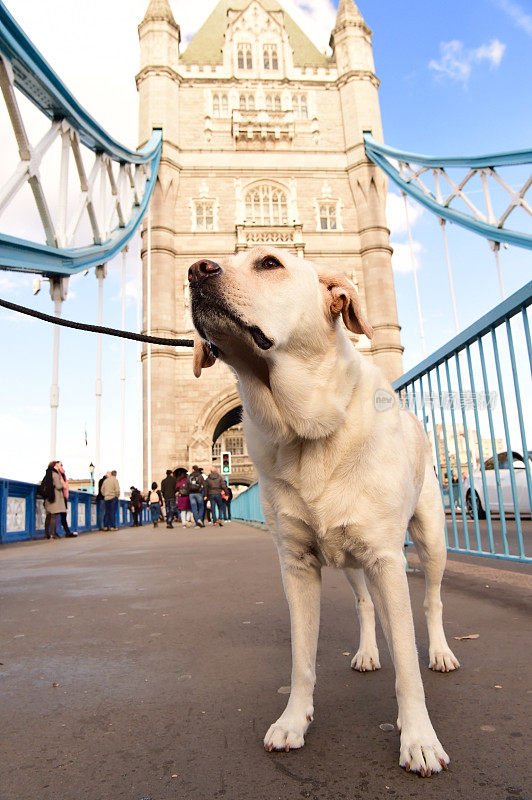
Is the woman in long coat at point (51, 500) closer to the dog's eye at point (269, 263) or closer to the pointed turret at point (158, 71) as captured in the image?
→ the dog's eye at point (269, 263)

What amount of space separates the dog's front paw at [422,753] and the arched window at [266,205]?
25.2 metres

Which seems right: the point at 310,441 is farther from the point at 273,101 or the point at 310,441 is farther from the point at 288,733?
the point at 273,101

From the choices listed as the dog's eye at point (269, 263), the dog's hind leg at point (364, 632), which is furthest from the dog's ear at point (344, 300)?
the dog's hind leg at point (364, 632)

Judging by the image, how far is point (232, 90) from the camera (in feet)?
88.3

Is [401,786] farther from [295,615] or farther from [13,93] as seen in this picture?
[13,93]

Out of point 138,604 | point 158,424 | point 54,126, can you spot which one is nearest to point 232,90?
point 158,424

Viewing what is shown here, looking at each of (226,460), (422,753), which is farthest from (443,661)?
(226,460)

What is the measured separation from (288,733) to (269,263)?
3.85 feet

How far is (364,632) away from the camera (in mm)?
1935

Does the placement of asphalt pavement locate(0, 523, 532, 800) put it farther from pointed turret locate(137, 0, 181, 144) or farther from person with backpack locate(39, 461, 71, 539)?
pointed turret locate(137, 0, 181, 144)

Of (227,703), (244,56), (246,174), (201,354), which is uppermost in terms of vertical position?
(244,56)

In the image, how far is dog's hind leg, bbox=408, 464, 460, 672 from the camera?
1.97m

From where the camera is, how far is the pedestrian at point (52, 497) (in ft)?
32.7

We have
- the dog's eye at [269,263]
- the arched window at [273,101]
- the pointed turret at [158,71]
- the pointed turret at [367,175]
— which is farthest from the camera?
the arched window at [273,101]
